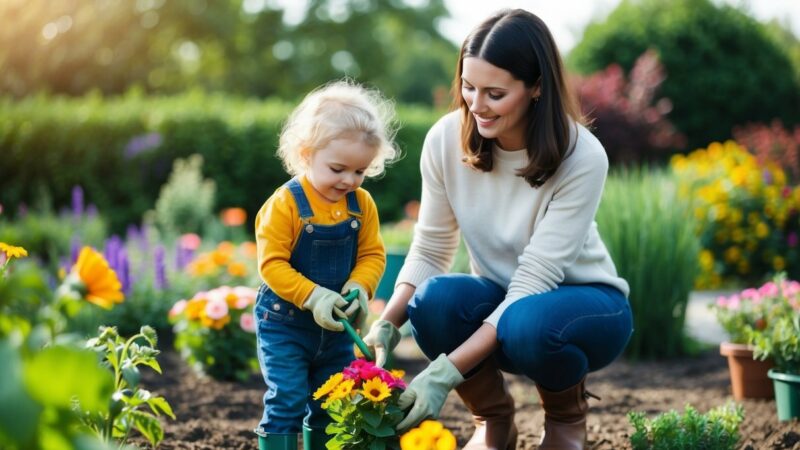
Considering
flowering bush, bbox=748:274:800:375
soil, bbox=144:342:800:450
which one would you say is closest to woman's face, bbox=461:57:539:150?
soil, bbox=144:342:800:450

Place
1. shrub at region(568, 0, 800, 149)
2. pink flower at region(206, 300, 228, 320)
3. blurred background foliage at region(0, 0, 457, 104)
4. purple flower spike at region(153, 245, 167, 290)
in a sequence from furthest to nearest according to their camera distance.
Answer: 1. blurred background foliage at region(0, 0, 457, 104)
2. shrub at region(568, 0, 800, 149)
3. purple flower spike at region(153, 245, 167, 290)
4. pink flower at region(206, 300, 228, 320)

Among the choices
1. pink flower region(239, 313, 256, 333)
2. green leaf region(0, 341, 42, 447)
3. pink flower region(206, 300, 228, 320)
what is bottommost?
green leaf region(0, 341, 42, 447)

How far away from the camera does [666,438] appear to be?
2367 mm

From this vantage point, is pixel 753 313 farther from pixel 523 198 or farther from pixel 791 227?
pixel 791 227

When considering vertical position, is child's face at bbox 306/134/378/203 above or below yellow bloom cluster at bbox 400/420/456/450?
above

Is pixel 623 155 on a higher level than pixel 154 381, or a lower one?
higher

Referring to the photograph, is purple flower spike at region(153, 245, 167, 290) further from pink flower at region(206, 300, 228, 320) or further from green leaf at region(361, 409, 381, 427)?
green leaf at region(361, 409, 381, 427)

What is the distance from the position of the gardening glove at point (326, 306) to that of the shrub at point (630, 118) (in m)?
7.39

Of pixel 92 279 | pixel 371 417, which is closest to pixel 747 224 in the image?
pixel 371 417

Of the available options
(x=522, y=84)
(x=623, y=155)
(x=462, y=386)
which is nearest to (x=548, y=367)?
(x=462, y=386)

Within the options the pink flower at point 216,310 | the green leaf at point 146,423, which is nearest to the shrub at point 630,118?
the pink flower at point 216,310

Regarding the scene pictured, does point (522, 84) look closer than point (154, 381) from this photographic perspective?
Yes

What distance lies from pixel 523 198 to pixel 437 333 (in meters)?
0.44

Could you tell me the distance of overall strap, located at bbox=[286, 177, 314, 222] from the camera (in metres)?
2.27
